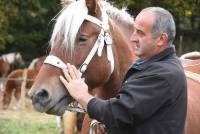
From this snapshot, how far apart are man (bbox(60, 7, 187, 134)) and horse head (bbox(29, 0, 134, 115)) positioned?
1.46 feet

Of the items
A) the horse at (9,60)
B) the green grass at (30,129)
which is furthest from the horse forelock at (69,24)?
the horse at (9,60)

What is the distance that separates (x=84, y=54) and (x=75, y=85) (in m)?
0.55

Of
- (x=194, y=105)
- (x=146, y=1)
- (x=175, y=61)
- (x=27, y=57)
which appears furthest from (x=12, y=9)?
(x=175, y=61)

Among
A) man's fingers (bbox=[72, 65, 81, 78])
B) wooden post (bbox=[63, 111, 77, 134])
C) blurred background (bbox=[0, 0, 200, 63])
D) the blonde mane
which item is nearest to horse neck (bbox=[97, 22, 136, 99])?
the blonde mane

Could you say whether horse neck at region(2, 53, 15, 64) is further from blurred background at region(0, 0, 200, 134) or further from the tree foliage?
the tree foliage

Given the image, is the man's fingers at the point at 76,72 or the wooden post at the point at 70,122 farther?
the wooden post at the point at 70,122

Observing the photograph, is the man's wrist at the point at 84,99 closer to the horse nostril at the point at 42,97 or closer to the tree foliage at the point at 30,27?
the horse nostril at the point at 42,97

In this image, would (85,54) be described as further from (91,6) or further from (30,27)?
(30,27)

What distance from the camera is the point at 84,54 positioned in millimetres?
3809

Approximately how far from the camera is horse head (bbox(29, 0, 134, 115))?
3.58m

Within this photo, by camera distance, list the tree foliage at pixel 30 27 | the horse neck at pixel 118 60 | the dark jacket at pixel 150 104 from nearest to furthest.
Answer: the dark jacket at pixel 150 104, the horse neck at pixel 118 60, the tree foliage at pixel 30 27

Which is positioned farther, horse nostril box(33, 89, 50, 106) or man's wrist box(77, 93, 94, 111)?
horse nostril box(33, 89, 50, 106)

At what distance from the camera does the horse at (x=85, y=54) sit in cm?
358

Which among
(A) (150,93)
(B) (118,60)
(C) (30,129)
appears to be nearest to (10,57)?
(C) (30,129)
